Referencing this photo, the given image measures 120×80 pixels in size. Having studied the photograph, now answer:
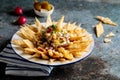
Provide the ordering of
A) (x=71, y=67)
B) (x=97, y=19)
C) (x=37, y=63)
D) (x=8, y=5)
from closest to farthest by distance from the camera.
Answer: (x=37, y=63)
(x=71, y=67)
(x=97, y=19)
(x=8, y=5)

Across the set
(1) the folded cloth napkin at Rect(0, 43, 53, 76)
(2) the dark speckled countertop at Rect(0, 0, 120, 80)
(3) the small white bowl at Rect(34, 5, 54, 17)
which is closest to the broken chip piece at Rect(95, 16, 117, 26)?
(2) the dark speckled countertop at Rect(0, 0, 120, 80)

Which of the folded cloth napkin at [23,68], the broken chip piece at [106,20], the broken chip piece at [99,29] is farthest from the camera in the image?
the broken chip piece at [106,20]

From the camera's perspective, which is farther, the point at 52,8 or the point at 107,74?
the point at 52,8

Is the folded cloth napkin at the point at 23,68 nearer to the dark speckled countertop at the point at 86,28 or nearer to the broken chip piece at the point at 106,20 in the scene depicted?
the dark speckled countertop at the point at 86,28

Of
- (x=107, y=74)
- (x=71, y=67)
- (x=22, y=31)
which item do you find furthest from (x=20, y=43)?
(x=107, y=74)

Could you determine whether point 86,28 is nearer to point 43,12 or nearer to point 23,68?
point 43,12

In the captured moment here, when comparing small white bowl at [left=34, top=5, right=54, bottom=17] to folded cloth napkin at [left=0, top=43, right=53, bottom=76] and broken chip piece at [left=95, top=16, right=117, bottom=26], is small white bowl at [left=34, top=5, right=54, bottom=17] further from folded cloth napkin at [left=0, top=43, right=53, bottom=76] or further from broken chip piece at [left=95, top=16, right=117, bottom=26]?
folded cloth napkin at [left=0, top=43, right=53, bottom=76]

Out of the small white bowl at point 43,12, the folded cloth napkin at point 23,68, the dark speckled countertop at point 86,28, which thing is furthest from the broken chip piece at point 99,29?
the folded cloth napkin at point 23,68

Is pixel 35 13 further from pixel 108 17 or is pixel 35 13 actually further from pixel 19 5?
pixel 108 17
